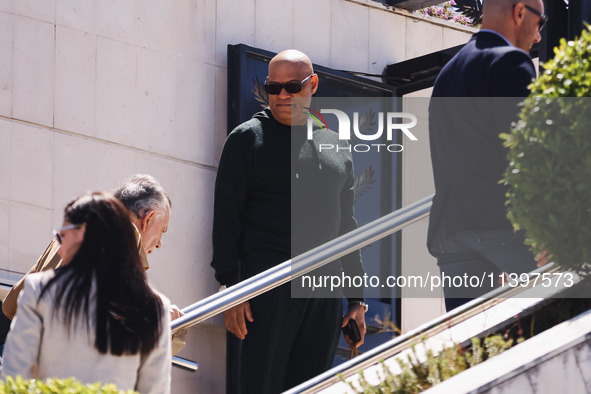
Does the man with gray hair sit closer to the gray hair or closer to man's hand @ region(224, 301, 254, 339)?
the gray hair

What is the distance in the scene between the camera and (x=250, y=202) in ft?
21.5

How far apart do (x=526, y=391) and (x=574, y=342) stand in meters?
0.24

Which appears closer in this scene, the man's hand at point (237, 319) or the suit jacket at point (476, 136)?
the suit jacket at point (476, 136)

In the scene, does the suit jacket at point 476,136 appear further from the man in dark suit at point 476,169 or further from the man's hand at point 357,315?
the man's hand at point 357,315

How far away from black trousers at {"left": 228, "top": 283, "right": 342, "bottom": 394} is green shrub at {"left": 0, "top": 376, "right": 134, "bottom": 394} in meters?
1.97

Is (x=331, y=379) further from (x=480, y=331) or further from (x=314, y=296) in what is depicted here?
(x=314, y=296)

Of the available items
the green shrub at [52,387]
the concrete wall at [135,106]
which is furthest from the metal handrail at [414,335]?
the concrete wall at [135,106]

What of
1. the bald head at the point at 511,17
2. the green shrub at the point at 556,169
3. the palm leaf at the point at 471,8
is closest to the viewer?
the green shrub at the point at 556,169

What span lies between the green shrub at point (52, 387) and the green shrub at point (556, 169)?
1.60 meters

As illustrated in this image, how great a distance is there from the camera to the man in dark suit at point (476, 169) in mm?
5324

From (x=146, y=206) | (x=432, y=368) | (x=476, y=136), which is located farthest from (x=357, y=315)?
(x=432, y=368)

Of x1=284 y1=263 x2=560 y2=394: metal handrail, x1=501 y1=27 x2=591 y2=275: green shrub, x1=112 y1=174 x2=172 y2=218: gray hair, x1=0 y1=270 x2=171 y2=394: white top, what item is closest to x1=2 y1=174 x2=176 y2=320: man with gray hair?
Answer: x1=112 y1=174 x2=172 y2=218: gray hair

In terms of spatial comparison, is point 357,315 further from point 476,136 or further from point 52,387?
point 52,387

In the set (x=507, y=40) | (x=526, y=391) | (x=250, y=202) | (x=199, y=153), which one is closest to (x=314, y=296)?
(x=250, y=202)
